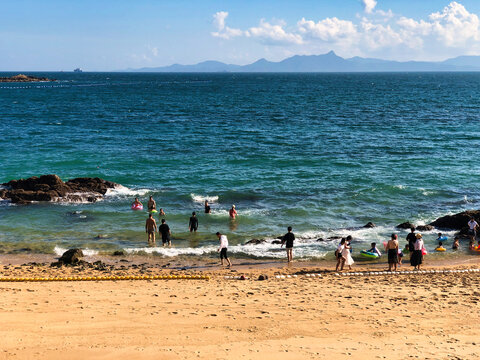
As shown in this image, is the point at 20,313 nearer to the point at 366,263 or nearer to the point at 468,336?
the point at 468,336

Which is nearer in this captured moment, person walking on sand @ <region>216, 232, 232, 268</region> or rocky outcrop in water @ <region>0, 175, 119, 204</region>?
person walking on sand @ <region>216, 232, 232, 268</region>

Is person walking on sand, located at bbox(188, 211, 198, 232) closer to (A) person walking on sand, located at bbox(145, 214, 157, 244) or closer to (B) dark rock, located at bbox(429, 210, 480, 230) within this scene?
(A) person walking on sand, located at bbox(145, 214, 157, 244)

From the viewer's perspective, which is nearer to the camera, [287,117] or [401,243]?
[401,243]

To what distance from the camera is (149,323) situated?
12.0 meters

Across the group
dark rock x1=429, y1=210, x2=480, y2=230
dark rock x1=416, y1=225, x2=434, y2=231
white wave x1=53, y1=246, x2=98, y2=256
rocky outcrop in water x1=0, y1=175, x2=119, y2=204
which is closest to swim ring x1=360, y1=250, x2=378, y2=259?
dark rock x1=416, y1=225, x2=434, y2=231

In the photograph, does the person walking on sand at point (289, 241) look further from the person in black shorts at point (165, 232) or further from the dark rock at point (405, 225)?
the dark rock at point (405, 225)

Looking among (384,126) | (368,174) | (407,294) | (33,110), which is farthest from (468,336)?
(33,110)

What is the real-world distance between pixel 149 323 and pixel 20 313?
3190 millimetres

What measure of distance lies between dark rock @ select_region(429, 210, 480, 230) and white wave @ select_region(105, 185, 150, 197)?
16.2m

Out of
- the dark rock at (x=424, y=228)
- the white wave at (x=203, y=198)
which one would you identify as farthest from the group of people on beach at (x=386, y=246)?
the white wave at (x=203, y=198)

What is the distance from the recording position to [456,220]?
2352 centimetres

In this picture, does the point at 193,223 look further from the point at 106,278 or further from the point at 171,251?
the point at 106,278

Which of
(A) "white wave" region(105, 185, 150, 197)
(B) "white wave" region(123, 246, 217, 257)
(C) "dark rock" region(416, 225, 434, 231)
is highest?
(A) "white wave" region(105, 185, 150, 197)

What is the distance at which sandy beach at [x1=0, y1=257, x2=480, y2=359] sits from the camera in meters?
10.7
